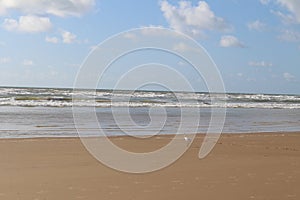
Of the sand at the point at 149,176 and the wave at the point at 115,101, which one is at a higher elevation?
the wave at the point at 115,101

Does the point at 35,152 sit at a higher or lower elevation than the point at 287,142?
lower

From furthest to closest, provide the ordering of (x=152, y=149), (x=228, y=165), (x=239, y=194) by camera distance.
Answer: (x=152, y=149)
(x=228, y=165)
(x=239, y=194)

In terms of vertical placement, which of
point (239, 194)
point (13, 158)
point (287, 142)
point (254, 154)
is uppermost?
point (287, 142)

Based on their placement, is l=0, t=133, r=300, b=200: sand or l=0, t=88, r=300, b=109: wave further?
l=0, t=88, r=300, b=109: wave

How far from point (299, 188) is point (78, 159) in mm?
5241

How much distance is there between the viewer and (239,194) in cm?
766

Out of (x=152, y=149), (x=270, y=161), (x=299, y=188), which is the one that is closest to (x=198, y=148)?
(x=152, y=149)

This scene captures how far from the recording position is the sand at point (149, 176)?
752 centimetres

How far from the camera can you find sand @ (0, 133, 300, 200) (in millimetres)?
7520

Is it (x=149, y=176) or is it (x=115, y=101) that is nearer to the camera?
(x=149, y=176)

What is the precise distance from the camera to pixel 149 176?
892 centimetres

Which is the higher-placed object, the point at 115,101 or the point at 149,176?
the point at 115,101

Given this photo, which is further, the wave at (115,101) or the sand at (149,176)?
the wave at (115,101)

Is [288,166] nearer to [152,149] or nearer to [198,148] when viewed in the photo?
[198,148]
